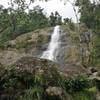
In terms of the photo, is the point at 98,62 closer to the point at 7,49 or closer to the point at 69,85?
the point at 7,49

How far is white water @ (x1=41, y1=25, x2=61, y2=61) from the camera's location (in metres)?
32.5

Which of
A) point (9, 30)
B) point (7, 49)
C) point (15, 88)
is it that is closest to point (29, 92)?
point (15, 88)

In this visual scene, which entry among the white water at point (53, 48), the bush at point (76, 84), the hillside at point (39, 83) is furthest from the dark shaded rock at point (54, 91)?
the white water at point (53, 48)

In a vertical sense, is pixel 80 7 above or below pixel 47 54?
above

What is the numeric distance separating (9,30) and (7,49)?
11.4m

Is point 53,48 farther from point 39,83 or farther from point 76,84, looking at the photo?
point 39,83

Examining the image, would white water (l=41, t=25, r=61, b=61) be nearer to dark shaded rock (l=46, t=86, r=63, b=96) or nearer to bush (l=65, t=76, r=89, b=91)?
bush (l=65, t=76, r=89, b=91)

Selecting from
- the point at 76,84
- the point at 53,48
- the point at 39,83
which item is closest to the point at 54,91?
the point at 39,83

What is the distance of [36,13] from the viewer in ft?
177

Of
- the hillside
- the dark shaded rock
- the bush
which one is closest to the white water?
the bush

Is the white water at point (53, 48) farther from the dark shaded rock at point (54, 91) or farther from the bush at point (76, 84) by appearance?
the dark shaded rock at point (54, 91)

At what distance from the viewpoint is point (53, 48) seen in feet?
111

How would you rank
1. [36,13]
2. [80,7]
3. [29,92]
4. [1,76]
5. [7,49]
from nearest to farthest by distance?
[29,92]
[1,76]
[80,7]
[7,49]
[36,13]

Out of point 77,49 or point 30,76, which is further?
point 77,49
